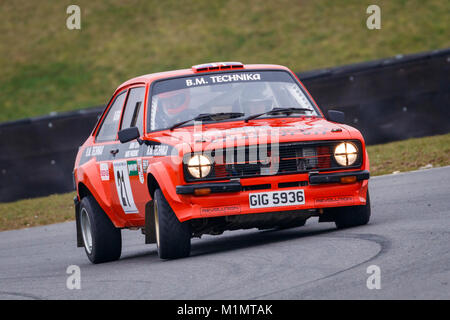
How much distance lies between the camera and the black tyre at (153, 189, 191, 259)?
7.73m

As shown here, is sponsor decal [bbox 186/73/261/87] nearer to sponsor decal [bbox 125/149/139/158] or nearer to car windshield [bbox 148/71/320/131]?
car windshield [bbox 148/71/320/131]

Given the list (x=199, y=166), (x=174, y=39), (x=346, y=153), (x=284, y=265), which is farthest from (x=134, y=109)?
(x=174, y=39)

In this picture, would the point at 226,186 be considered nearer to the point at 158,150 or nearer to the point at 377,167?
the point at 158,150

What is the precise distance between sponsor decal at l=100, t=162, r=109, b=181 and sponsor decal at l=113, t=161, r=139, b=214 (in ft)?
0.62

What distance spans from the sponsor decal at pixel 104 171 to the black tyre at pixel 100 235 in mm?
301

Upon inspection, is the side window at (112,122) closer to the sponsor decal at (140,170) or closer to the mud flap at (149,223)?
Answer: the sponsor decal at (140,170)

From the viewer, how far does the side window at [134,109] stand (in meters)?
8.92

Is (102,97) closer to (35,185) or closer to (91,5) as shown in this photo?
(91,5)

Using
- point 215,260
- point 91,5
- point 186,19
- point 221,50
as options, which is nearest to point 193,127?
point 215,260

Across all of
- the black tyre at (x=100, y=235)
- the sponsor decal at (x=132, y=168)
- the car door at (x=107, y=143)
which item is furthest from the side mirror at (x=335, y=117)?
the black tyre at (x=100, y=235)

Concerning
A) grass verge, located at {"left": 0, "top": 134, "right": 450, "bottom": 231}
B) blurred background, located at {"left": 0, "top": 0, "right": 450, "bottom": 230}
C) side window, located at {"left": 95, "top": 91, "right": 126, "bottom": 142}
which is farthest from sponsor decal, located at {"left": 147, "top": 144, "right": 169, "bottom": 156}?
blurred background, located at {"left": 0, "top": 0, "right": 450, "bottom": 230}

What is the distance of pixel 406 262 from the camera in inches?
249

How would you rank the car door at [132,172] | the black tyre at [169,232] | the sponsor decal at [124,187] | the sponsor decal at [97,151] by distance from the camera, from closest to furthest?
the black tyre at [169,232] → the car door at [132,172] → the sponsor decal at [124,187] → the sponsor decal at [97,151]
